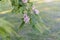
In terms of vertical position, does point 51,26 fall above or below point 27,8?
below

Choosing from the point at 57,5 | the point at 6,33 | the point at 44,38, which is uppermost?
the point at 6,33

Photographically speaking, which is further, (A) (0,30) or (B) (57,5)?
(B) (57,5)

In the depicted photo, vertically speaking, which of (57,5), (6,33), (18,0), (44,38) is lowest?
(44,38)

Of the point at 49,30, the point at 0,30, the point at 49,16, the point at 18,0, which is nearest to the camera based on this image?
the point at 0,30

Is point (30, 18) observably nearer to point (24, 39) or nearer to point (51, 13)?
point (24, 39)

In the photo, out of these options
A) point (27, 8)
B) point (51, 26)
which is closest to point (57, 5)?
point (51, 26)

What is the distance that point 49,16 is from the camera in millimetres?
3111

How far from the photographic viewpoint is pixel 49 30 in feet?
8.40

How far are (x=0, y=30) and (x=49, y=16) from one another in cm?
230

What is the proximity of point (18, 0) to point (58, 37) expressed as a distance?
1319 mm

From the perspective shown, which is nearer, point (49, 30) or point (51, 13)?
point (49, 30)

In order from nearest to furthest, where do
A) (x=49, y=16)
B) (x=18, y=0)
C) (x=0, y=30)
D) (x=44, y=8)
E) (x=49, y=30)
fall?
(x=0, y=30) < (x=18, y=0) < (x=49, y=30) < (x=49, y=16) < (x=44, y=8)

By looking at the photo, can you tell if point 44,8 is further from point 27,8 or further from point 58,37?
point 27,8

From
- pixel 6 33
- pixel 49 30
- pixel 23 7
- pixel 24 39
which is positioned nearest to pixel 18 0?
pixel 23 7
